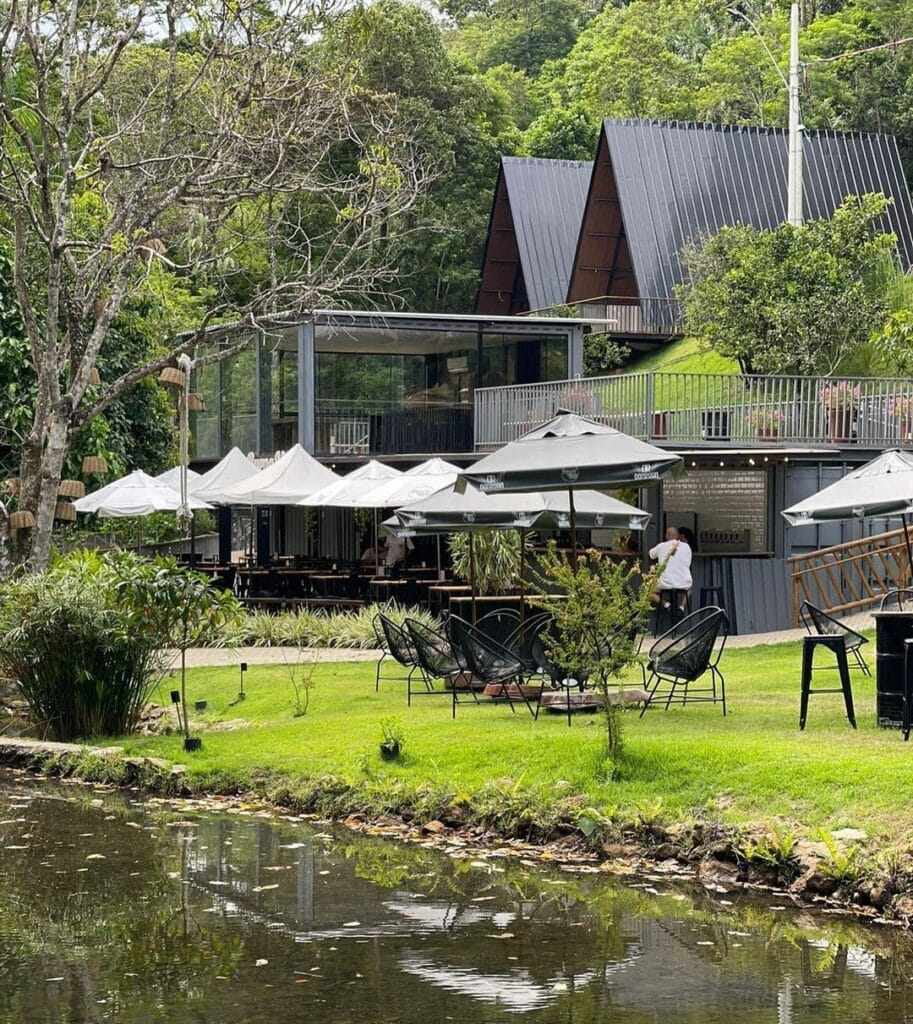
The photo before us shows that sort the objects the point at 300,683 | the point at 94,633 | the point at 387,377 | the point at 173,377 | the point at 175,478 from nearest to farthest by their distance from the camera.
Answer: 1. the point at 94,633
2. the point at 300,683
3. the point at 173,377
4. the point at 175,478
5. the point at 387,377

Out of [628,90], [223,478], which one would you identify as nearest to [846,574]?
[223,478]

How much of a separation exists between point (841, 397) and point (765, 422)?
1312 mm

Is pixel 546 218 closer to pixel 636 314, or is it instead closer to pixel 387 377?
pixel 636 314

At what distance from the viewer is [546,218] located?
4584cm

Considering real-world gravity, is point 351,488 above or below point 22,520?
above

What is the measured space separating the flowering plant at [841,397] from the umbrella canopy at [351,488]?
6692 millimetres

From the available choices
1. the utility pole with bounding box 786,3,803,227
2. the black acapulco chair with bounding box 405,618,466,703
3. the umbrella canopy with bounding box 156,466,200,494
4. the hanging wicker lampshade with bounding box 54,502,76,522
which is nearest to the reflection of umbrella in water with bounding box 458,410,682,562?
the black acapulco chair with bounding box 405,618,466,703

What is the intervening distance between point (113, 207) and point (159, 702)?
6212 millimetres

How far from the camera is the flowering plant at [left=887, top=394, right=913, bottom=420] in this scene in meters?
25.8

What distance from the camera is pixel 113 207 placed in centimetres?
1973

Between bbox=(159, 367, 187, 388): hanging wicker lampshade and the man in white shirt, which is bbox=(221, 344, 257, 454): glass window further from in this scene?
bbox=(159, 367, 187, 388): hanging wicker lampshade

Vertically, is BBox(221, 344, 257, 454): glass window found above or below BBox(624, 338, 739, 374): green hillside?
below

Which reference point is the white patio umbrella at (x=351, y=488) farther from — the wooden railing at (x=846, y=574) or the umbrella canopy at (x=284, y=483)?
the wooden railing at (x=846, y=574)

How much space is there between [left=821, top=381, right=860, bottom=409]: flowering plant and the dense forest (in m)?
19.9
